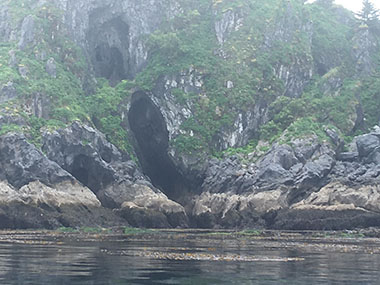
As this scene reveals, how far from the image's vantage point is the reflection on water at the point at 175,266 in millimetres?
22641

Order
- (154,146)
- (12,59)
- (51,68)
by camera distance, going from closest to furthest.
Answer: (12,59) < (51,68) < (154,146)

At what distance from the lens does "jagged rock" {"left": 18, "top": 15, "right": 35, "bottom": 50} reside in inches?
3494

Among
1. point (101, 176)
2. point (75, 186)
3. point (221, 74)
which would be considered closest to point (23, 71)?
point (101, 176)

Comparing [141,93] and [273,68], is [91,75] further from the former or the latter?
[273,68]

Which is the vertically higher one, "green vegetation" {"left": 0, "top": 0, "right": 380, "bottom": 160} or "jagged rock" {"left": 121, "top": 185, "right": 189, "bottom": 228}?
"green vegetation" {"left": 0, "top": 0, "right": 380, "bottom": 160}

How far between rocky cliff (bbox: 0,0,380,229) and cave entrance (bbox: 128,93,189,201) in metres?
0.23

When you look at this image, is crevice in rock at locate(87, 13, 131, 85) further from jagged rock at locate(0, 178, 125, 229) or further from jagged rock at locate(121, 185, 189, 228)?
jagged rock at locate(0, 178, 125, 229)

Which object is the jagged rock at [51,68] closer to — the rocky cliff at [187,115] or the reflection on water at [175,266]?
the rocky cliff at [187,115]

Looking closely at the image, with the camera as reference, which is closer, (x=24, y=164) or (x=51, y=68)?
(x=24, y=164)

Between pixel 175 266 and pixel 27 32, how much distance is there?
227ft

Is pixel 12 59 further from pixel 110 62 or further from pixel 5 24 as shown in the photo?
pixel 110 62

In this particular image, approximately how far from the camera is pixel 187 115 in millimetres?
87875

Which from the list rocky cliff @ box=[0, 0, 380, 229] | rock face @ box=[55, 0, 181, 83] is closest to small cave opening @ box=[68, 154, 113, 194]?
rocky cliff @ box=[0, 0, 380, 229]

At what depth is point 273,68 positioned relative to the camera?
95438mm
